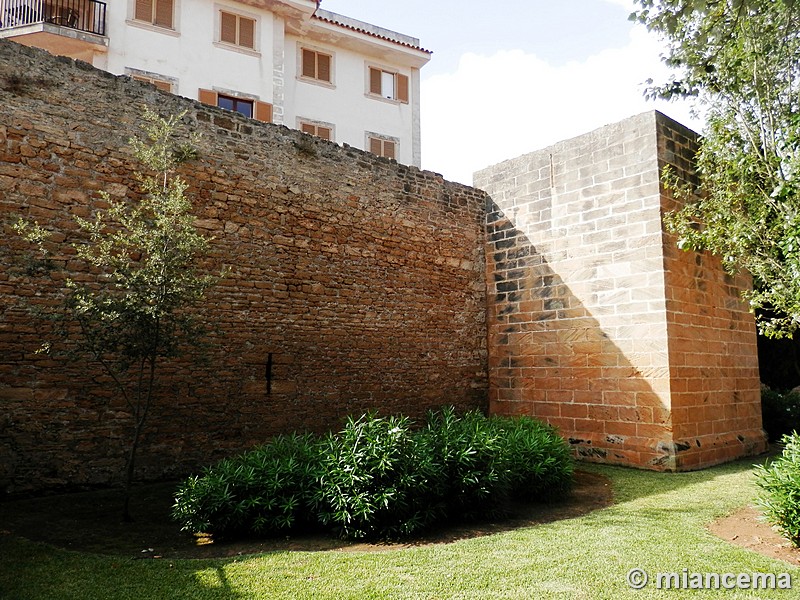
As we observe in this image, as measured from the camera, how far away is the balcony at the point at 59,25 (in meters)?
13.6

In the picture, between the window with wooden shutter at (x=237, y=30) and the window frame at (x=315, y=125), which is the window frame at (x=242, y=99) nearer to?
the window frame at (x=315, y=125)

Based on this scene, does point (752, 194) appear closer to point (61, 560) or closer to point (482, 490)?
point (482, 490)

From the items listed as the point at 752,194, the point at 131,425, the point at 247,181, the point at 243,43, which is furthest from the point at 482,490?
the point at 243,43

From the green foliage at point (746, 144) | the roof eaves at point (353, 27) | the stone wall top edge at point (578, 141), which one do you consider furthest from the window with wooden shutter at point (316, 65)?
the green foliage at point (746, 144)

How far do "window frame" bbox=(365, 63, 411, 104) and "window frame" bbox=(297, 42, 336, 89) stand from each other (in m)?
1.08

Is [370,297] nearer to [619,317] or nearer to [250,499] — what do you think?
[619,317]

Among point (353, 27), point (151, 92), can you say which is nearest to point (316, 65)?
point (353, 27)

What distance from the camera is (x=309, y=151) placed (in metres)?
8.27

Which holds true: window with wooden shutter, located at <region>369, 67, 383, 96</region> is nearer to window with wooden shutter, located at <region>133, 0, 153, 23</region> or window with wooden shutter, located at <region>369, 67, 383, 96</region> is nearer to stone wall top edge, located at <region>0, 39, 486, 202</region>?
window with wooden shutter, located at <region>133, 0, 153, 23</region>

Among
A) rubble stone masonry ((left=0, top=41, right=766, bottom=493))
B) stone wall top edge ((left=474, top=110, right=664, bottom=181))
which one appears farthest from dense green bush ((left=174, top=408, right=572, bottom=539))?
stone wall top edge ((left=474, top=110, right=664, bottom=181))

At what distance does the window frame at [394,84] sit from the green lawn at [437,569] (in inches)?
595

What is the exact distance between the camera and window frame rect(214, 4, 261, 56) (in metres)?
15.2

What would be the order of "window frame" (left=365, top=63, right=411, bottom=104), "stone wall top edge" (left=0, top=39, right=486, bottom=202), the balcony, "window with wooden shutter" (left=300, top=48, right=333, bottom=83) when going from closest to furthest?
1. "stone wall top edge" (left=0, top=39, right=486, bottom=202)
2. the balcony
3. "window with wooden shutter" (left=300, top=48, right=333, bottom=83)
4. "window frame" (left=365, top=63, right=411, bottom=104)

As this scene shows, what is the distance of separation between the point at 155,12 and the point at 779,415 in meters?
16.1
